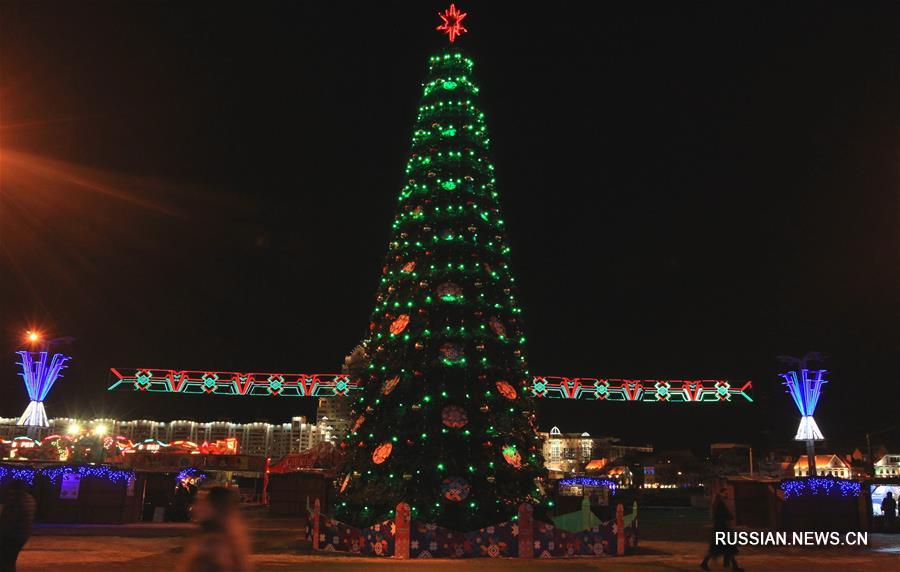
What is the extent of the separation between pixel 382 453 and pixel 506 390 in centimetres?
305

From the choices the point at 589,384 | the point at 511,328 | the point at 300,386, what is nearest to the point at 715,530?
the point at 511,328

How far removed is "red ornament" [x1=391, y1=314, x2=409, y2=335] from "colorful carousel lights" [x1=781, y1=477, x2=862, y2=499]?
11519mm

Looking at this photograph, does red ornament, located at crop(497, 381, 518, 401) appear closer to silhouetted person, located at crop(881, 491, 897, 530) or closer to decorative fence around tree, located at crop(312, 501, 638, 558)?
decorative fence around tree, located at crop(312, 501, 638, 558)

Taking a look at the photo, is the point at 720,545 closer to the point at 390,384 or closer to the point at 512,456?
the point at 512,456

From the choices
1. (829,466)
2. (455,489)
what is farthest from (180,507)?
(829,466)

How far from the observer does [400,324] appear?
16016 millimetres

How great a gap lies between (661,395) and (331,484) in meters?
14.9

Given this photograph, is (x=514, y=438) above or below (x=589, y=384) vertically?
below

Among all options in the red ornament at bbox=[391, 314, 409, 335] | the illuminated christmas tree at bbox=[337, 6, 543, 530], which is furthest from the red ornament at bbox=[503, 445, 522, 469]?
the red ornament at bbox=[391, 314, 409, 335]

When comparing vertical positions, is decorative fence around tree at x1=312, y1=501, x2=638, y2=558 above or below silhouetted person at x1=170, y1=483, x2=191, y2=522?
above

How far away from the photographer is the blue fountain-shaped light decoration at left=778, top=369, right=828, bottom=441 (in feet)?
92.4

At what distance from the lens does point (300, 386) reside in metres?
29.2

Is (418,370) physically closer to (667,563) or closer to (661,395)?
(667,563)

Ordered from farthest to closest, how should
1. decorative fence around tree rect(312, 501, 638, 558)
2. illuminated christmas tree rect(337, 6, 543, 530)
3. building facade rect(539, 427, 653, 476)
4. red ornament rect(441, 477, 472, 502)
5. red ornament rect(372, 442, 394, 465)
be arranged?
building facade rect(539, 427, 653, 476) < red ornament rect(372, 442, 394, 465) < illuminated christmas tree rect(337, 6, 543, 530) < red ornament rect(441, 477, 472, 502) < decorative fence around tree rect(312, 501, 638, 558)
